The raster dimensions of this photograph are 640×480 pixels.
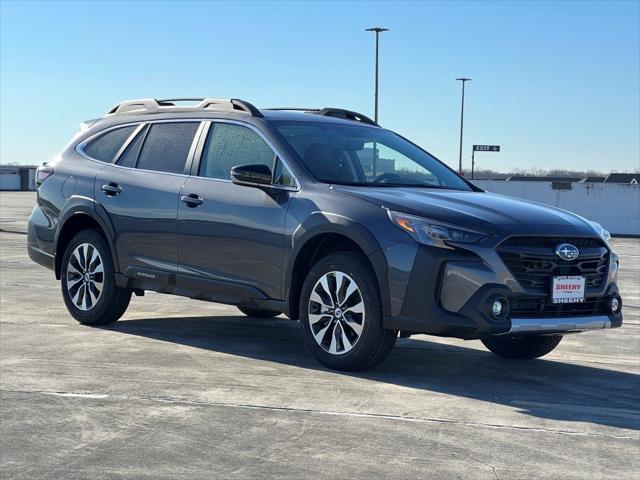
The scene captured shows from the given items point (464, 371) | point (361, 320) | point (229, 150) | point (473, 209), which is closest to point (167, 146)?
point (229, 150)

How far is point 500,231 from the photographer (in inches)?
260

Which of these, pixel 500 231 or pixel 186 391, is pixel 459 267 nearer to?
pixel 500 231

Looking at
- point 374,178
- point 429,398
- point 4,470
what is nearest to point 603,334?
point 374,178

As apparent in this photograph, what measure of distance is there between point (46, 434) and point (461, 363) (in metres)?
3.41

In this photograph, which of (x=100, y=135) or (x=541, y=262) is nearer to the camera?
(x=541, y=262)

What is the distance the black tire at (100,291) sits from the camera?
8789 mm

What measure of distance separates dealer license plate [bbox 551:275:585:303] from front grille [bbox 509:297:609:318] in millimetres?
43

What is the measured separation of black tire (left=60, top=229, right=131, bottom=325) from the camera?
879 centimetres

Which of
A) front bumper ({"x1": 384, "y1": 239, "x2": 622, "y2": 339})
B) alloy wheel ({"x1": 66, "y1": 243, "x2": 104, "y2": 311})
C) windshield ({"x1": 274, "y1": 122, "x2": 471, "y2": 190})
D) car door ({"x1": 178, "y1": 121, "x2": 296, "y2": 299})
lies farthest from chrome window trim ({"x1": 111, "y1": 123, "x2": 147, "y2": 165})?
front bumper ({"x1": 384, "y1": 239, "x2": 622, "y2": 339})

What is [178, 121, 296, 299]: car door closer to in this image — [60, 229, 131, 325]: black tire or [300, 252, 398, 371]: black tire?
[300, 252, 398, 371]: black tire

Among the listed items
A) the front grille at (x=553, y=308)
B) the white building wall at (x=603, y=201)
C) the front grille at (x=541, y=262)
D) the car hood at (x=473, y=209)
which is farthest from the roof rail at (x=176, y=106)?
the white building wall at (x=603, y=201)

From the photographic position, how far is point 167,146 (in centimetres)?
864

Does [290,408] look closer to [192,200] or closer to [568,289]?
[568,289]

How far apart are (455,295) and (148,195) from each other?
301cm
